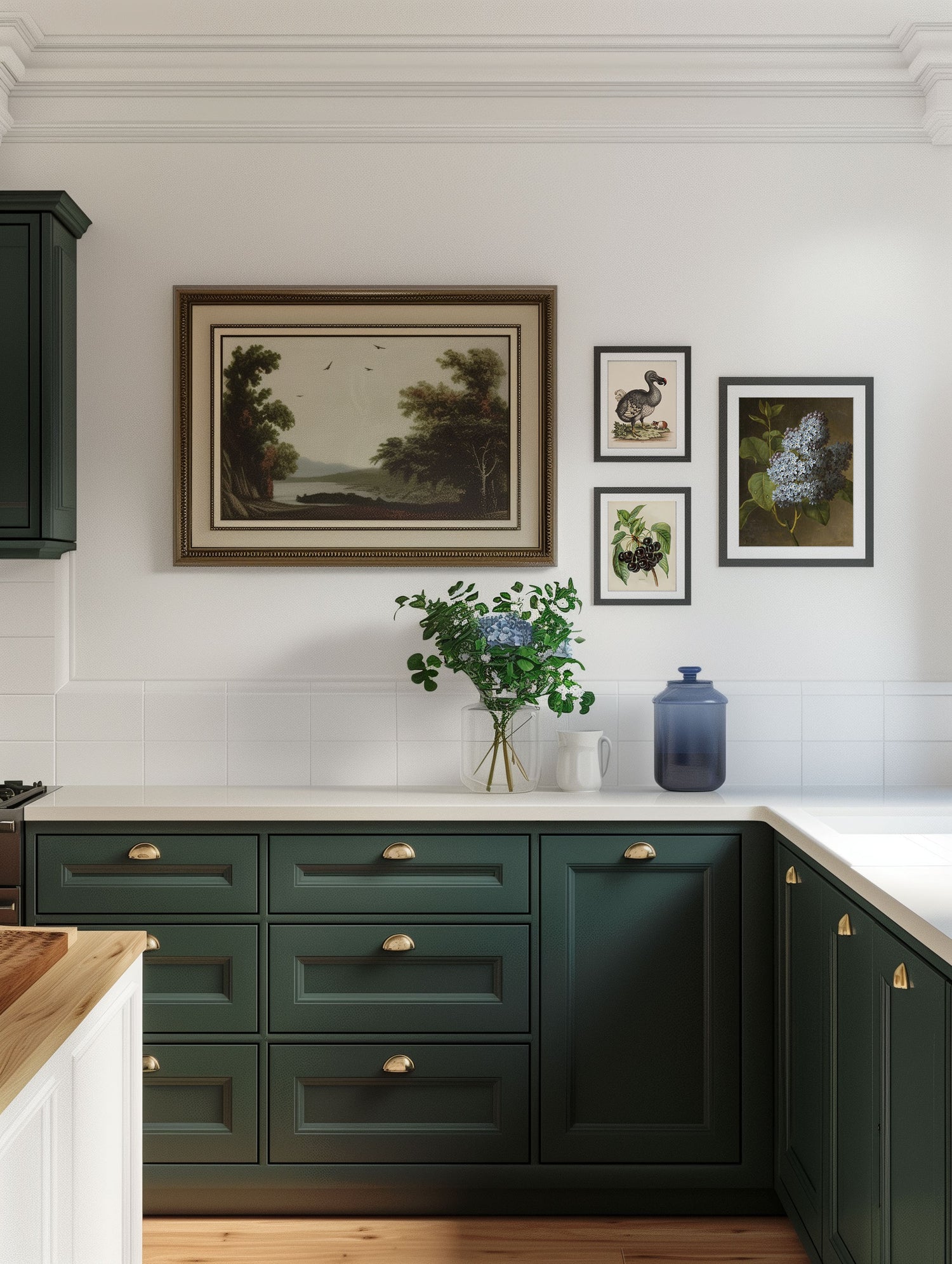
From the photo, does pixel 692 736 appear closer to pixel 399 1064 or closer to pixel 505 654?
pixel 505 654

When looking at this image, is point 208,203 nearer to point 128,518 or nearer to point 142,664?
point 128,518

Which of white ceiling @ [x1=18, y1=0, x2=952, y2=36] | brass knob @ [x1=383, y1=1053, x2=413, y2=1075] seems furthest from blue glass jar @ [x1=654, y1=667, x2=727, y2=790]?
white ceiling @ [x1=18, y1=0, x2=952, y2=36]

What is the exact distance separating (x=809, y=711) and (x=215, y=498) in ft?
5.76

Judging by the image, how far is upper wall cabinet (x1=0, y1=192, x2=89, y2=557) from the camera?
270cm

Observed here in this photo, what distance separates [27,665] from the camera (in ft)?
9.62

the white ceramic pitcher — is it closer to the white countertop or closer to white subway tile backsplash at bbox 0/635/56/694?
the white countertop

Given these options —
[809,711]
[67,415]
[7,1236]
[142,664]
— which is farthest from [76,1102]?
[809,711]

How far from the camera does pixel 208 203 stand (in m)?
2.95

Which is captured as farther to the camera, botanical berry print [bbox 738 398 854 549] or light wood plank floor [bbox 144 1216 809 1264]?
botanical berry print [bbox 738 398 854 549]

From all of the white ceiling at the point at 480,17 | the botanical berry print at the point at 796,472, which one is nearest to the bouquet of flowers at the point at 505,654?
the botanical berry print at the point at 796,472

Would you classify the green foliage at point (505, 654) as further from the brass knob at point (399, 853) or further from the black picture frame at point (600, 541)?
the brass knob at point (399, 853)

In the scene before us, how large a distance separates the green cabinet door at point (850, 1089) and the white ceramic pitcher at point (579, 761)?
0.78 m

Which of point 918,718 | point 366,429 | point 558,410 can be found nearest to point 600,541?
point 558,410

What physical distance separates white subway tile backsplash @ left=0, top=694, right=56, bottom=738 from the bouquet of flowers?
1.03 m
